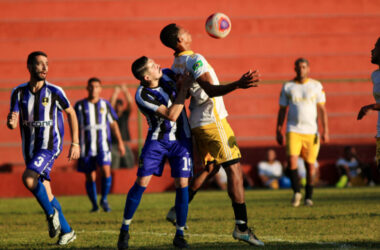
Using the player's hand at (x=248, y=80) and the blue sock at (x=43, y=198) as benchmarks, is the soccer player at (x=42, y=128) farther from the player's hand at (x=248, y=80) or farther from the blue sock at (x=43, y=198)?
the player's hand at (x=248, y=80)

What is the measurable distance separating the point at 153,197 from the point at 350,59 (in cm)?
827

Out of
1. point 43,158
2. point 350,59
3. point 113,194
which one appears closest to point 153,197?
point 113,194

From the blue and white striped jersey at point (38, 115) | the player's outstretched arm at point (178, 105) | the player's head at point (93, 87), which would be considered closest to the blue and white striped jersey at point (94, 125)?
the player's head at point (93, 87)

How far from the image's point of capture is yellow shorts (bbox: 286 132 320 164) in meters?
10.2

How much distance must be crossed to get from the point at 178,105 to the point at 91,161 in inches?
201

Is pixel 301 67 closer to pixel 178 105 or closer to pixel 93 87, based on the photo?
pixel 93 87

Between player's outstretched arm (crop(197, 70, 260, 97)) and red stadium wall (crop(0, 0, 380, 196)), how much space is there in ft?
37.4

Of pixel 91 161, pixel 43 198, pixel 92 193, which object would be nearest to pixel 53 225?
pixel 43 198

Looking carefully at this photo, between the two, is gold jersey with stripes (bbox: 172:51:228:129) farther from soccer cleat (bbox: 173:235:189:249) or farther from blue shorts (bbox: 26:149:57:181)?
blue shorts (bbox: 26:149:57:181)

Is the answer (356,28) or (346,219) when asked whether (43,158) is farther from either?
(356,28)

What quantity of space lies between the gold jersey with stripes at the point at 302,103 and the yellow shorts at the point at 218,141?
159 inches

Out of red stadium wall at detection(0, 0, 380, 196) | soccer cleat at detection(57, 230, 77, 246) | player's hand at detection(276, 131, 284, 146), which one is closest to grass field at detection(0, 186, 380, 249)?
soccer cleat at detection(57, 230, 77, 246)

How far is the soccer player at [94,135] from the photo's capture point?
10578mm

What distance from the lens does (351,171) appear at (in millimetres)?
14992
